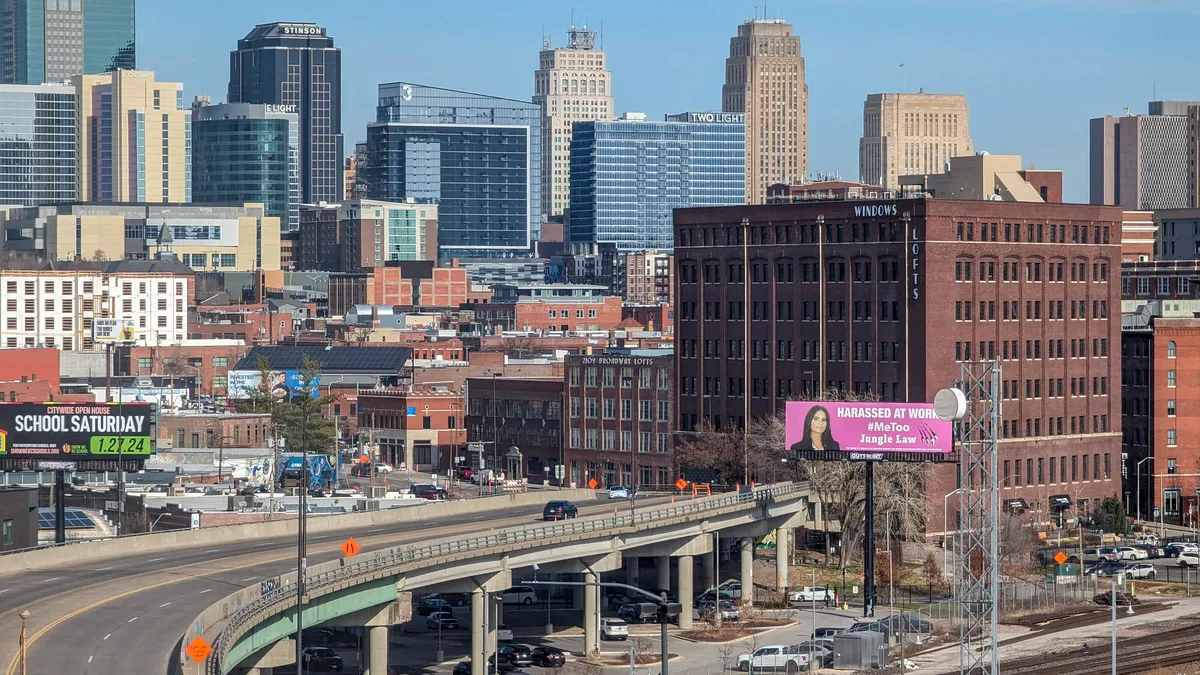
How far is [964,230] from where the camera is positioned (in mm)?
163875

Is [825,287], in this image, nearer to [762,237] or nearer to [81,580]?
[762,237]

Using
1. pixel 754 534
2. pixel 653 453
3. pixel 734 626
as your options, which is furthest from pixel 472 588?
pixel 653 453

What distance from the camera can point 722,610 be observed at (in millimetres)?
130750

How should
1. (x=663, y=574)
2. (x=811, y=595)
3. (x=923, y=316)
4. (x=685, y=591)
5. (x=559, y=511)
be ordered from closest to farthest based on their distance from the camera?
1. (x=685, y=591)
2. (x=559, y=511)
3. (x=811, y=595)
4. (x=663, y=574)
5. (x=923, y=316)

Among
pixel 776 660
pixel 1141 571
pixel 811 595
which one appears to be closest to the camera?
pixel 776 660

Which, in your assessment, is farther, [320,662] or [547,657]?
[547,657]

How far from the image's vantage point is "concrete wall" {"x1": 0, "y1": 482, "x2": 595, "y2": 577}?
10012 cm

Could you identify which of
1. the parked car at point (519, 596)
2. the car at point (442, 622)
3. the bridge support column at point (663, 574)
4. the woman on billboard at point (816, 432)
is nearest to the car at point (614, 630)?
the car at point (442, 622)

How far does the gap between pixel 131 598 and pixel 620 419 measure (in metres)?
103

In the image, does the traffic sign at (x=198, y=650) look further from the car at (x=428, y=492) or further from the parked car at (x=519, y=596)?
the car at (x=428, y=492)

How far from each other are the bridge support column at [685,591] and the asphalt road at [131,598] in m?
13.8

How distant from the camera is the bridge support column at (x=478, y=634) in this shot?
341 ft

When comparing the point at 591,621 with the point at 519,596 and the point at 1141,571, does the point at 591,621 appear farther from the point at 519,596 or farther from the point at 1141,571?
the point at 1141,571

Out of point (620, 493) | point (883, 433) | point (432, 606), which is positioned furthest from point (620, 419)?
point (432, 606)
